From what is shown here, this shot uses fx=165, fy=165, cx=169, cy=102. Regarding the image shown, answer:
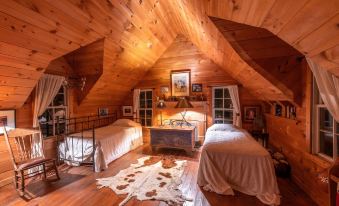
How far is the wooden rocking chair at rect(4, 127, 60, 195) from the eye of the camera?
2.60m

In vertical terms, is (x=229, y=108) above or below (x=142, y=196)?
above

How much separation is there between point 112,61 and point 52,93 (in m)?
1.48

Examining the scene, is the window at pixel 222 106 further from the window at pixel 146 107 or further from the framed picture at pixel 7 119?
the framed picture at pixel 7 119

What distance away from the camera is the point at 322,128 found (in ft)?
7.38

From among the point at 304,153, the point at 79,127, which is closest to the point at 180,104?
the point at 304,153

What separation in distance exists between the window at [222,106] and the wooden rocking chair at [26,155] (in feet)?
13.5

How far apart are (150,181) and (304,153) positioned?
2454mm

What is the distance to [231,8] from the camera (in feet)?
Result: 5.10

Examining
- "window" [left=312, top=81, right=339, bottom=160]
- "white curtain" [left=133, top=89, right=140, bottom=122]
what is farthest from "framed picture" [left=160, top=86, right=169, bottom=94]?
"window" [left=312, top=81, right=339, bottom=160]

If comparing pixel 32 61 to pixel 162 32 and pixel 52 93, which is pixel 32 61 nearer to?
pixel 52 93

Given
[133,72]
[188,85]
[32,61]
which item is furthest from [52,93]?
[188,85]

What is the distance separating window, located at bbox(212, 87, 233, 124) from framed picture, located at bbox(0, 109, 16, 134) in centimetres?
466

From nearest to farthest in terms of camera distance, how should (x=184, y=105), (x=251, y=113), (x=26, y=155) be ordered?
1. (x=26, y=155)
2. (x=184, y=105)
3. (x=251, y=113)

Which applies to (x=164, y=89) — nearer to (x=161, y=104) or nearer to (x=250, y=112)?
(x=161, y=104)
